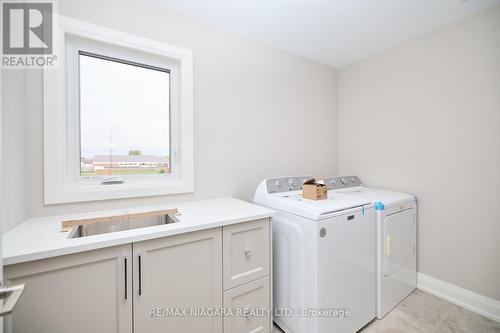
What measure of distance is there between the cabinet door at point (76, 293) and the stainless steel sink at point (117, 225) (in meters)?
0.30

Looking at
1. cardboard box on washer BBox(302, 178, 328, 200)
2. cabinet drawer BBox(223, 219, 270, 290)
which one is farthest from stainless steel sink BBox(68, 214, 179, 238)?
cardboard box on washer BBox(302, 178, 328, 200)

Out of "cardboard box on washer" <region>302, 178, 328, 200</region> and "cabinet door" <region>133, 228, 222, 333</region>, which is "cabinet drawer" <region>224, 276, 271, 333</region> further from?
"cardboard box on washer" <region>302, 178, 328, 200</region>

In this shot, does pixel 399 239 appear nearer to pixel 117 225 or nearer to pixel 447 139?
pixel 447 139

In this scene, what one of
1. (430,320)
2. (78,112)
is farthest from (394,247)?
(78,112)

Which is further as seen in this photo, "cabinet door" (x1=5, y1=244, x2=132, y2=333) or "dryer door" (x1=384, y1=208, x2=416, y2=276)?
"dryer door" (x1=384, y1=208, x2=416, y2=276)

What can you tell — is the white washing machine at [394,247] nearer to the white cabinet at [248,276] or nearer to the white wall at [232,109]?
the white wall at [232,109]

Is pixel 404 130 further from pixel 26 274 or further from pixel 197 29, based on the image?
pixel 26 274

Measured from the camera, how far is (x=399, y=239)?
1.87 metres

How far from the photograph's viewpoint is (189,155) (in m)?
1.79

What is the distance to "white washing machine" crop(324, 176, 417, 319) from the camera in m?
1.71

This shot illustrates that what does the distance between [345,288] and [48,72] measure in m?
2.38

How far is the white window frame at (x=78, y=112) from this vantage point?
4.42ft

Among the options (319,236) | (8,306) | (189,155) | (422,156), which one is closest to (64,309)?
(8,306)

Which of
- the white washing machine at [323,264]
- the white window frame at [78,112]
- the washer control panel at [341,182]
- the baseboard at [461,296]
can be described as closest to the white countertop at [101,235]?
the white window frame at [78,112]
